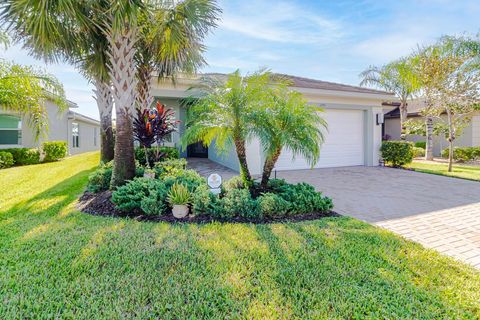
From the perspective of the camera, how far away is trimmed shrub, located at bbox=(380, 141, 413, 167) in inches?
497

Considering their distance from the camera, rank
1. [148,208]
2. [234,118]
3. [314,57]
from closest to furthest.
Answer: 1. [148,208]
2. [234,118]
3. [314,57]

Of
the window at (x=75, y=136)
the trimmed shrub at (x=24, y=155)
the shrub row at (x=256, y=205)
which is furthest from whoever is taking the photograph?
the window at (x=75, y=136)

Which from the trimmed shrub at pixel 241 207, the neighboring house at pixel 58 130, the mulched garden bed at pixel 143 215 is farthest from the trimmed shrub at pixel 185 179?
the neighboring house at pixel 58 130

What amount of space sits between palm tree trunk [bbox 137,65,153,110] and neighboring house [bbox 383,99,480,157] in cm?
1683

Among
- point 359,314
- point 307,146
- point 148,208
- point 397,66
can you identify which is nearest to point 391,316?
point 359,314

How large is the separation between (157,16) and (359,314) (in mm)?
7856

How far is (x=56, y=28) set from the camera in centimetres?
597

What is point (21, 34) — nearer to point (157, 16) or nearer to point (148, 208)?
point (157, 16)

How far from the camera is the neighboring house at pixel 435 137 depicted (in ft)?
58.7

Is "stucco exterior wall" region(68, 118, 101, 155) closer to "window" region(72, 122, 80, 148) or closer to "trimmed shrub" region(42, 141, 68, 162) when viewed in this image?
"window" region(72, 122, 80, 148)

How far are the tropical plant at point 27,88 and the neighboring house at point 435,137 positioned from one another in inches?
805

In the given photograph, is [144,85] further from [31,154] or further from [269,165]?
[31,154]

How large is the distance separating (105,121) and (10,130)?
9399mm

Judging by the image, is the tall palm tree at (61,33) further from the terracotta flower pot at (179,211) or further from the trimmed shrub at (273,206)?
the trimmed shrub at (273,206)
